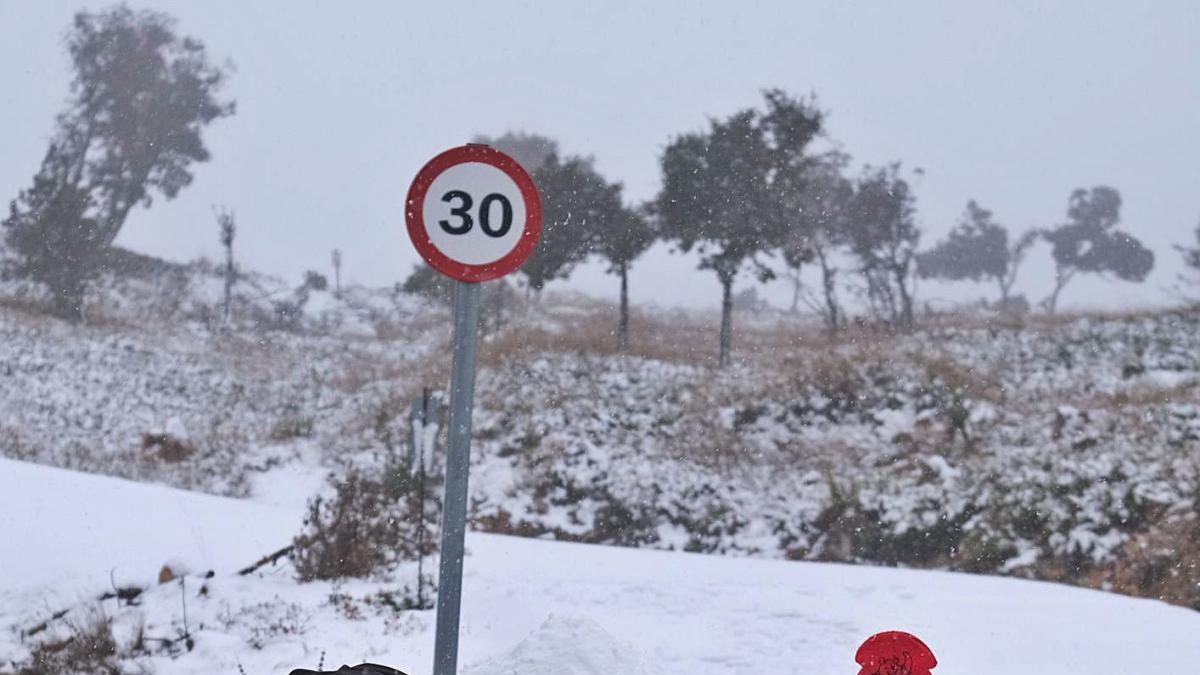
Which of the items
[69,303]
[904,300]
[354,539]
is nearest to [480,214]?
[354,539]

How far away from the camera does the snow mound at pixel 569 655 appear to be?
425 centimetres

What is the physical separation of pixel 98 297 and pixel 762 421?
16.9 metres

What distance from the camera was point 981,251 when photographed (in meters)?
28.7

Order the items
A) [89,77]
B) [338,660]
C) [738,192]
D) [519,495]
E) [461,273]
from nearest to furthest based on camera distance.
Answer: [461,273] → [338,660] → [519,495] → [738,192] → [89,77]

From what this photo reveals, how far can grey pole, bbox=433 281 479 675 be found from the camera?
3633 mm

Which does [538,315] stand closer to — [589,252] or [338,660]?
[589,252]

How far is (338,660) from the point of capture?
5684mm

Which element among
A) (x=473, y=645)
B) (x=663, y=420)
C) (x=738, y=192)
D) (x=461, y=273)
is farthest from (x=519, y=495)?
(x=461, y=273)

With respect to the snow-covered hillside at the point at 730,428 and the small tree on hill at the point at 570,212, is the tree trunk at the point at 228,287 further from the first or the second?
the small tree on hill at the point at 570,212

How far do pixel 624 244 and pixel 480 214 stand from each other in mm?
16398

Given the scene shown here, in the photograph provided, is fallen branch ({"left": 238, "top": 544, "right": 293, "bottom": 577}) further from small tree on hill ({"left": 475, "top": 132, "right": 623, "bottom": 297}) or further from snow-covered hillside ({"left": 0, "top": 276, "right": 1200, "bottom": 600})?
small tree on hill ({"left": 475, "top": 132, "right": 623, "bottom": 297})

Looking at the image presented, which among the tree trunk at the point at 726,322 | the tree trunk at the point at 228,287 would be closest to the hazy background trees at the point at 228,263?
the tree trunk at the point at 228,287

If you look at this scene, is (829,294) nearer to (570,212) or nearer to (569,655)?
(570,212)

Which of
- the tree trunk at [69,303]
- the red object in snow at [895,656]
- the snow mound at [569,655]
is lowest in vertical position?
the snow mound at [569,655]
